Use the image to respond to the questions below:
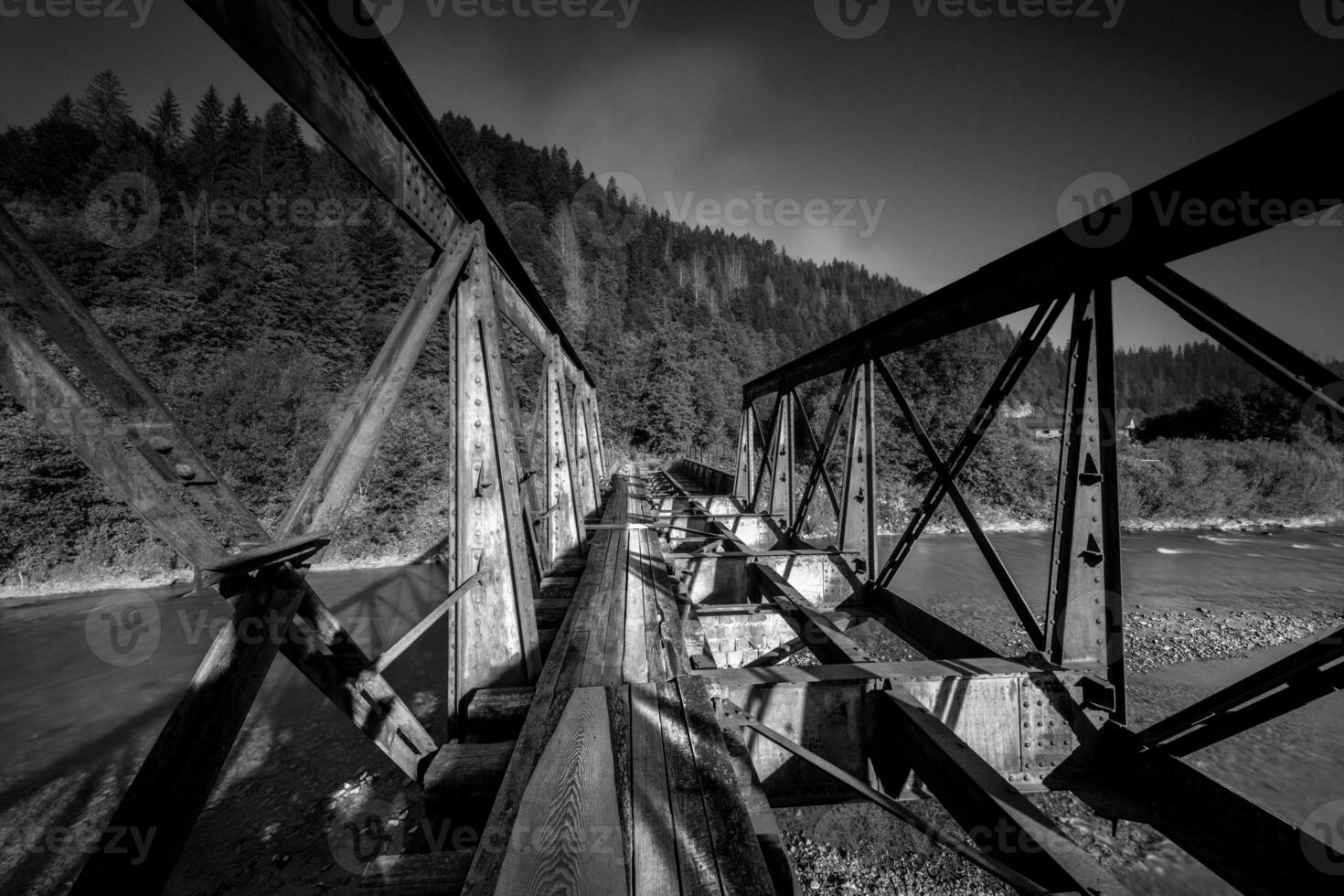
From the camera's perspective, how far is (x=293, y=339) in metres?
25.0

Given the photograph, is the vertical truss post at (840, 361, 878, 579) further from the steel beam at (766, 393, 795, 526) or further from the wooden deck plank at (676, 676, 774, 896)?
the wooden deck plank at (676, 676, 774, 896)

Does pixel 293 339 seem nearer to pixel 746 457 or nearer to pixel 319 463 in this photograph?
pixel 746 457

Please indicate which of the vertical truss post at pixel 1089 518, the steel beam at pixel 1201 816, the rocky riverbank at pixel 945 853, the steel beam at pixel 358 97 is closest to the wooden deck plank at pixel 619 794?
the steel beam at pixel 1201 816

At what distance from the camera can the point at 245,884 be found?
4965 millimetres

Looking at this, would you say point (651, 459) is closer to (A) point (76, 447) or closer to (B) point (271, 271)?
(B) point (271, 271)

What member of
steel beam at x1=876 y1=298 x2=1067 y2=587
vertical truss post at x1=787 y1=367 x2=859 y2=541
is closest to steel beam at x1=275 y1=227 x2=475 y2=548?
steel beam at x1=876 y1=298 x2=1067 y2=587

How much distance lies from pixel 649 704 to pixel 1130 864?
21.0 ft

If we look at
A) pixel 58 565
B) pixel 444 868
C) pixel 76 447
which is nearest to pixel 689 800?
pixel 444 868

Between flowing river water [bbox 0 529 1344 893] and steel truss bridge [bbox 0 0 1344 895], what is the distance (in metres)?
4.93

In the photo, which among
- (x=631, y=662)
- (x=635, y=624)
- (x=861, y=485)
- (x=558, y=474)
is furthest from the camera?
(x=558, y=474)

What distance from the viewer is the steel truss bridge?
126 centimetres

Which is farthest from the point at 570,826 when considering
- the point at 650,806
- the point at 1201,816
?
the point at 1201,816

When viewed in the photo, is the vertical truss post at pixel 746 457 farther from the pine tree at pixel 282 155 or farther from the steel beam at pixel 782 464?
the pine tree at pixel 282 155

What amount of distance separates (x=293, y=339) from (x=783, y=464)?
91.7ft
